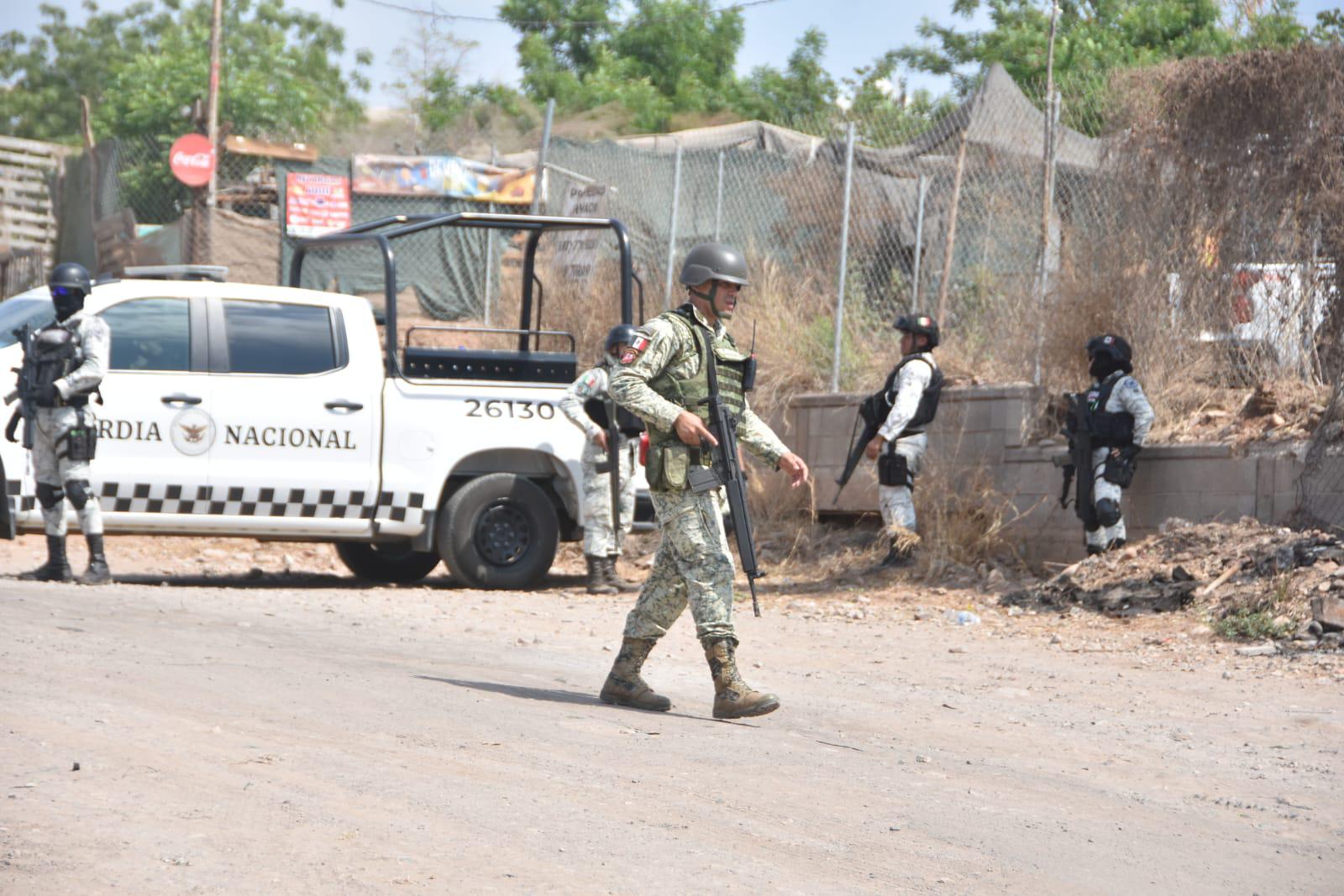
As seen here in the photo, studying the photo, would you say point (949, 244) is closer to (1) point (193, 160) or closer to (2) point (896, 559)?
(2) point (896, 559)

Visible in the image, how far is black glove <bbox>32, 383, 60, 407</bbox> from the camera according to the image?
29.3 ft

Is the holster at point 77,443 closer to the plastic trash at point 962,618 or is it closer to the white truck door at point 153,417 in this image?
the white truck door at point 153,417

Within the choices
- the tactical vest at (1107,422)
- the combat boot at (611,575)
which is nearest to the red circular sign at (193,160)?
the combat boot at (611,575)

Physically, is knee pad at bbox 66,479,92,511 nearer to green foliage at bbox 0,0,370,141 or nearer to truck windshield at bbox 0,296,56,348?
truck windshield at bbox 0,296,56,348

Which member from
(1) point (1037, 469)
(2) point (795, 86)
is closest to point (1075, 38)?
(2) point (795, 86)

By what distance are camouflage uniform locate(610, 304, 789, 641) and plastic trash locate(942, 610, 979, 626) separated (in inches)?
144

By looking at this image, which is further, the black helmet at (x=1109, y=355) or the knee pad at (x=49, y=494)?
the black helmet at (x=1109, y=355)

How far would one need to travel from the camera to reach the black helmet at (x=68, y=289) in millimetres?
9156

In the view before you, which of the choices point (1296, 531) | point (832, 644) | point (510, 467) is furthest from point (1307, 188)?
point (510, 467)

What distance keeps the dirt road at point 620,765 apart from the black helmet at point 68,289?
1.63m

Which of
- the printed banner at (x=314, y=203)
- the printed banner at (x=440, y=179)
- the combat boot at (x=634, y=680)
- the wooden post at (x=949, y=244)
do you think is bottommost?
the combat boot at (x=634, y=680)

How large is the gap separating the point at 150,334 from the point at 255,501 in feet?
3.79

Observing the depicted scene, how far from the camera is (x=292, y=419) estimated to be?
9.96m

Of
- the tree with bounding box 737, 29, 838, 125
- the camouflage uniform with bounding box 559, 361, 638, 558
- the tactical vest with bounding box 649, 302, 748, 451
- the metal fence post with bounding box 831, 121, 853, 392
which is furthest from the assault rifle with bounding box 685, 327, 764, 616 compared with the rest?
the tree with bounding box 737, 29, 838, 125
